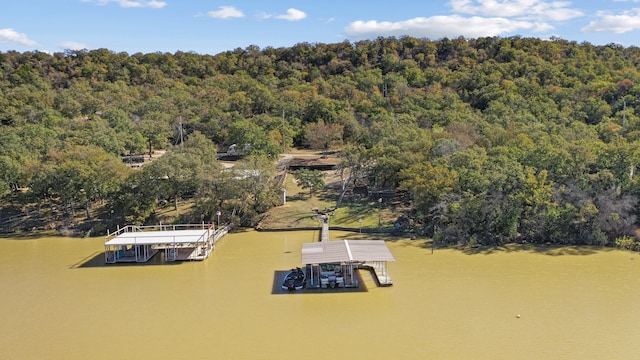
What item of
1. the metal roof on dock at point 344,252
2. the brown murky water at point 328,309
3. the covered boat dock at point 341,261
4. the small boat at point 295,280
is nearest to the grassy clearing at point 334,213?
the brown murky water at point 328,309

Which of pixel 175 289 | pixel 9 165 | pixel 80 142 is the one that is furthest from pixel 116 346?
pixel 80 142

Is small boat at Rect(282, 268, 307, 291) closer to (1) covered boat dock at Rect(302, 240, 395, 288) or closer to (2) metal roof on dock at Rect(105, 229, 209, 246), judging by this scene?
(1) covered boat dock at Rect(302, 240, 395, 288)

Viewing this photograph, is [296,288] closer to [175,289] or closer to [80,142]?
[175,289]

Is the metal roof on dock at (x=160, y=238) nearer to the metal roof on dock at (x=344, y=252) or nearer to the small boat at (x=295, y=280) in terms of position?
the small boat at (x=295, y=280)

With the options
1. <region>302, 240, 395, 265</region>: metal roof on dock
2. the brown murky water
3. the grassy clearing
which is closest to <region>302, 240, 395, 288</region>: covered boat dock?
<region>302, 240, 395, 265</region>: metal roof on dock

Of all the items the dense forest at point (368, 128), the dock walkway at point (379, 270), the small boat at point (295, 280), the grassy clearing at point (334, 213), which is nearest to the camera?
the small boat at point (295, 280)

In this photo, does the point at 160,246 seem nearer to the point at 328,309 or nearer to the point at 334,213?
the point at 334,213

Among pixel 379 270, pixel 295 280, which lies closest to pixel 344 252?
pixel 379 270
